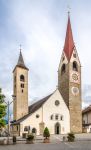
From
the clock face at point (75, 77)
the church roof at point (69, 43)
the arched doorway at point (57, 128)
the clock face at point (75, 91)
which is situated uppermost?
the church roof at point (69, 43)

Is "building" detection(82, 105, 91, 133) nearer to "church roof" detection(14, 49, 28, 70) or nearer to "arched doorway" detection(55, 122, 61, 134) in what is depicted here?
"arched doorway" detection(55, 122, 61, 134)

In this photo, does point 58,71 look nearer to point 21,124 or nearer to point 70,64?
point 70,64

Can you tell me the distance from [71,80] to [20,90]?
44.6 ft

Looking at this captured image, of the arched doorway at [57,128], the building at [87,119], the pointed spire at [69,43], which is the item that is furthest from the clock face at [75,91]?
the building at [87,119]

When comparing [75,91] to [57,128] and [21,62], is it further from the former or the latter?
[21,62]

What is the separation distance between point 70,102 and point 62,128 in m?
6.61

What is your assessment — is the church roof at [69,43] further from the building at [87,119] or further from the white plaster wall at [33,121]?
the white plaster wall at [33,121]

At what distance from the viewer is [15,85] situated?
8306 centimetres

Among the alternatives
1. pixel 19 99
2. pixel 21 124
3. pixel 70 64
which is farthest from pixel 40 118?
pixel 70 64

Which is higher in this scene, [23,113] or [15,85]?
[15,85]

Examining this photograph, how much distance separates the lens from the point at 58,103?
75375 mm

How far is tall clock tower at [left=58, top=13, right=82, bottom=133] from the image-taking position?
3005 inches

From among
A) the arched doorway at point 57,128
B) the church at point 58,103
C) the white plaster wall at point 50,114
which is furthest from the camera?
the arched doorway at point 57,128

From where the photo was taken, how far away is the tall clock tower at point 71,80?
76.3m
